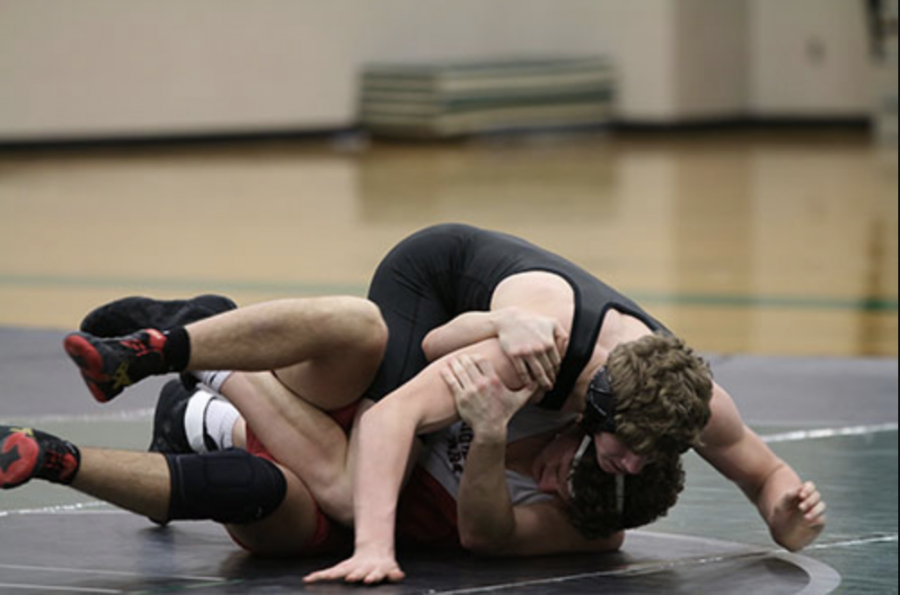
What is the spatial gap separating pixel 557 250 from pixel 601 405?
5220 mm

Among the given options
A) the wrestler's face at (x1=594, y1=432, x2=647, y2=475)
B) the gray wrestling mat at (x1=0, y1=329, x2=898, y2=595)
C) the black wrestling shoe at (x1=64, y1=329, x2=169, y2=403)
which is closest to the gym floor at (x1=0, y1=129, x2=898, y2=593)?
the gray wrestling mat at (x1=0, y1=329, x2=898, y2=595)

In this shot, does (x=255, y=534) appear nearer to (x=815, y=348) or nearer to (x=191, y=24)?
(x=815, y=348)

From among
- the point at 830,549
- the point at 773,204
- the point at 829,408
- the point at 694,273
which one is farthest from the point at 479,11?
the point at 830,549

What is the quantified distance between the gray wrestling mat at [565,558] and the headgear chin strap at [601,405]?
305 millimetres

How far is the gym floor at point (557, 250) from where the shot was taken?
131 inches

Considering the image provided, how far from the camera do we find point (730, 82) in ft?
46.8

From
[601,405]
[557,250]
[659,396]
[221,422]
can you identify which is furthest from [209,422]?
[557,250]

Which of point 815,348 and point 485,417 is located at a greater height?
point 485,417

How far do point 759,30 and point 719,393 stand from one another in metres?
11.3

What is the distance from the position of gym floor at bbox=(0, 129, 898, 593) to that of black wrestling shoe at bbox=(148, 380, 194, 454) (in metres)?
0.17

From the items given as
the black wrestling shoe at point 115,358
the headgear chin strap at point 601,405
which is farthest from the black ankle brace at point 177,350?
the headgear chin strap at point 601,405

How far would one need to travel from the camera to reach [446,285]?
3516 mm

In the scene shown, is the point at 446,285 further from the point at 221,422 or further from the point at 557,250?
the point at 557,250

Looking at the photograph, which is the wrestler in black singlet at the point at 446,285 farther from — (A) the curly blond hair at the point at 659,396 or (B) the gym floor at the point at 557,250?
(B) the gym floor at the point at 557,250
